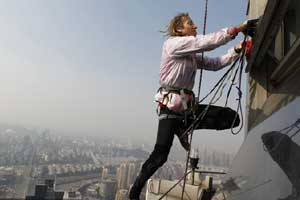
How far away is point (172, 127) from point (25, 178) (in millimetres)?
30953

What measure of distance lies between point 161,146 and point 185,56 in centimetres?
82

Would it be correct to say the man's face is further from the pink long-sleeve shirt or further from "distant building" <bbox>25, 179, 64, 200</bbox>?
"distant building" <bbox>25, 179, 64, 200</bbox>

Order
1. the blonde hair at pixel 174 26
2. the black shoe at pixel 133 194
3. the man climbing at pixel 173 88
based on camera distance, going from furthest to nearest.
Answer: the black shoe at pixel 133 194, the blonde hair at pixel 174 26, the man climbing at pixel 173 88

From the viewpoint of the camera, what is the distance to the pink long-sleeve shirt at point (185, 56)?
276cm

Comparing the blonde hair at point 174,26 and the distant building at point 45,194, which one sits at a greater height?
the blonde hair at point 174,26

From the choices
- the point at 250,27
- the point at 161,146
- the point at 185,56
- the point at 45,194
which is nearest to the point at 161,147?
the point at 161,146

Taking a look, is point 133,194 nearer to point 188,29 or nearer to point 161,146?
point 161,146

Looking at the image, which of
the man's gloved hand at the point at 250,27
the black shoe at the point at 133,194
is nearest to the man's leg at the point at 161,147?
the black shoe at the point at 133,194

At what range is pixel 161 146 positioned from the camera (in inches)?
123

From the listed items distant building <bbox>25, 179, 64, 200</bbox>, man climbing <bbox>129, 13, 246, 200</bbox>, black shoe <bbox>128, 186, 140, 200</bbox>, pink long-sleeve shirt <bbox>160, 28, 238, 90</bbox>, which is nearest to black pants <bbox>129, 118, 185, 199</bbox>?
man climbing <bbox>129, 13, 246, 200</bbox>

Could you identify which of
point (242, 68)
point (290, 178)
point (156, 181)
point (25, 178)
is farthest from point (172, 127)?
point (25, 178)

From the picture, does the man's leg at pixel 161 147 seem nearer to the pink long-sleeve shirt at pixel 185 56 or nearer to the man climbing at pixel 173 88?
the man climbing at pixel 173 88

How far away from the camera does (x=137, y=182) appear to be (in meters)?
3.30

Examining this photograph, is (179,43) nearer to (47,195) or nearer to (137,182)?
(137,182)
